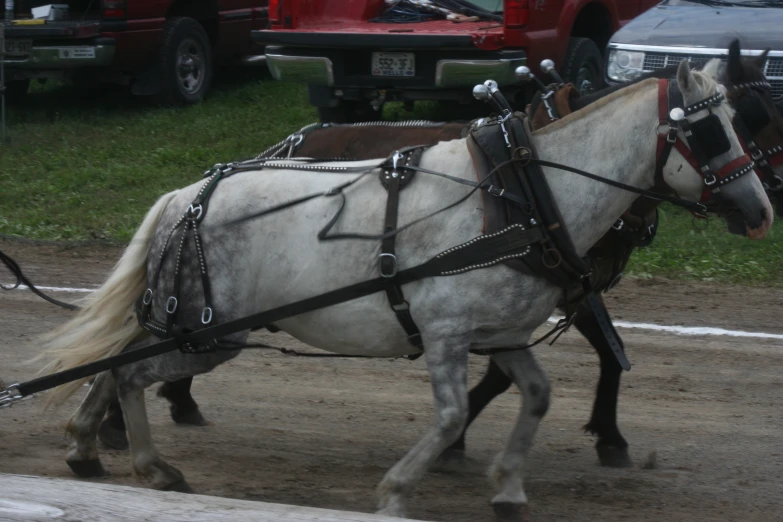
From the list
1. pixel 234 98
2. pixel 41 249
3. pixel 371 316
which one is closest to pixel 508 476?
pixel 371 316

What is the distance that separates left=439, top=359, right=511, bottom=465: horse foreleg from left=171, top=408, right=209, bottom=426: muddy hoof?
1.27 m

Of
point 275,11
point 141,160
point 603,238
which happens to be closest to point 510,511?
point 603,238

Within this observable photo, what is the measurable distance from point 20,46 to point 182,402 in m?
7.02

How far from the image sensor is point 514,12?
904cm

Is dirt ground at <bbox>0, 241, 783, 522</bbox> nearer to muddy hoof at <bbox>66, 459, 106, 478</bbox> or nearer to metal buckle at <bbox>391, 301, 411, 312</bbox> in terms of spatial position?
muddy hoof at <bbox>66, 459, 106, 478</bbox>

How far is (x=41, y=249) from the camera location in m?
8.80

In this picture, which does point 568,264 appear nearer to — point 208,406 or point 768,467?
point 768,467

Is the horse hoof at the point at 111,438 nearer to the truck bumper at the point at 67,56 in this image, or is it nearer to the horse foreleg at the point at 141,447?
the horse foreleg at the point at 141,447

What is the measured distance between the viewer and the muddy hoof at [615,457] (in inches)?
203

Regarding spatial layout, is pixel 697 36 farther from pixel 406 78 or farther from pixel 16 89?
pixel 16 89

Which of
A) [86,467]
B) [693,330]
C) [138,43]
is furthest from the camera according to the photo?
[138,43]

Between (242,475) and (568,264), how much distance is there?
1.82m

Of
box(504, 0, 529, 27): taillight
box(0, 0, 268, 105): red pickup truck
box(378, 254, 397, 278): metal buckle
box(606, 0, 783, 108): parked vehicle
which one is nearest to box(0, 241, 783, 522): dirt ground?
box(378, 254, 397, 278): metal buckle

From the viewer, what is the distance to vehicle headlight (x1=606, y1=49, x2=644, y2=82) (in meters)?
9.03
